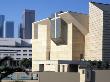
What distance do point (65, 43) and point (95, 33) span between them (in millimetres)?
10432

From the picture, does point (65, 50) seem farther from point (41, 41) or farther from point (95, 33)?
point (41, 41)

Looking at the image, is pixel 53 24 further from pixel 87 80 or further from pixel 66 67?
pixel 87 80

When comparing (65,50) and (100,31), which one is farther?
(65,50)

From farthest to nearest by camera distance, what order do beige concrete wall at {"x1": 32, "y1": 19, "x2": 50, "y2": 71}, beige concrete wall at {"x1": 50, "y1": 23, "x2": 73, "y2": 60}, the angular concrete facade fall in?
beige concrete wall at {"x1": 32, "y1": 19, "x2": 50, "y2": 71} < beige concrete wall at {"x1": 50, "y1": 23, "x2": 73, "y2": 60} < the angular concrete facade

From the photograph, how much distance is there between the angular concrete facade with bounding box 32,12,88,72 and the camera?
68.2 meters

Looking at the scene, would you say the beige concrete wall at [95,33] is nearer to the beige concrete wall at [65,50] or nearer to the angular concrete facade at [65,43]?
the angular concrete facade at [65,43]

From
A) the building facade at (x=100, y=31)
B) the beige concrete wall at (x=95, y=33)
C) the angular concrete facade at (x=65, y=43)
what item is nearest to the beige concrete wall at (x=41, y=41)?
the angular concrete facade at (x=65, y=43)

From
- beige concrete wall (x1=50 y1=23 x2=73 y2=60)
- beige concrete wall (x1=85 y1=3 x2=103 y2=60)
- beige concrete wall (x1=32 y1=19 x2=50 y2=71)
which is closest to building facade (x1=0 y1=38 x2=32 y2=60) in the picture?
beige concrete wall (x1=32 y1=19 x2=50 y2=71)

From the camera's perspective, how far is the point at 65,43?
246ft

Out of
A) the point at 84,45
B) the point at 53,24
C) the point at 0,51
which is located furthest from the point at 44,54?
the point at 0,51

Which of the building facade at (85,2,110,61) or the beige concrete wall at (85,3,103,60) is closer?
the building facade at (85,2,110,61)

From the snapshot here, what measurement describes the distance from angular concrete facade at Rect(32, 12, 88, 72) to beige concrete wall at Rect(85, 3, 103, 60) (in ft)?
8.69

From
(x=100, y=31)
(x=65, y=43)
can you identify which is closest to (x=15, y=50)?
(x=65, y=43)

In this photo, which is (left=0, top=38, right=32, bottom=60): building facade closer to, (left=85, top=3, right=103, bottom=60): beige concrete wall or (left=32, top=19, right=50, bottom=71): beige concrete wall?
(left=32, top=19, right=50, bottom=71): beige concrete wall
